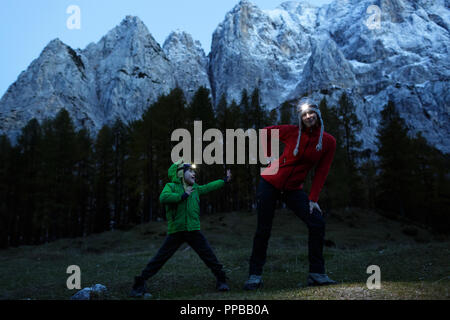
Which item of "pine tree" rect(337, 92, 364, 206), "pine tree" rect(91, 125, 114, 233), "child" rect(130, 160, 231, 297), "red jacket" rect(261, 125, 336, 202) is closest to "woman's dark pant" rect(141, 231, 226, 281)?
"child" rect(130, 160, 231, 297)

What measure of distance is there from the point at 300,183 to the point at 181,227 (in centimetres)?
224

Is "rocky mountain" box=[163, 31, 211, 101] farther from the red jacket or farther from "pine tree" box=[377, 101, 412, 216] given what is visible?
the red jacket

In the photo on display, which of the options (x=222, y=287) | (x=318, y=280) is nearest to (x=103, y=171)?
(x=222, y=287)

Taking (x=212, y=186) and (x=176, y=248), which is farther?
(x=212, y=186)

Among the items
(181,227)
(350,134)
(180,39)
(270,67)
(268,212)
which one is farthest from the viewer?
(180,39)

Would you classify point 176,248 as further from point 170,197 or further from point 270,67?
point 270,67

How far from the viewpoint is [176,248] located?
5.64m

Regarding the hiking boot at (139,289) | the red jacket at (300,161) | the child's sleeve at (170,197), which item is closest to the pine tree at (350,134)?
the red jacket at (300,161)

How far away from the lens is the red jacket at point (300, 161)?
5.25 meters

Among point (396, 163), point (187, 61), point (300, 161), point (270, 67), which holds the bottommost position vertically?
point (300, 161)

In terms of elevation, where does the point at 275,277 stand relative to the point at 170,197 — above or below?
below

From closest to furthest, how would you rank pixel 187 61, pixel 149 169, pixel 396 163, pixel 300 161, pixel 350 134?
pixel 300 161, pixel 149 169, pixel 396 163, pixel 350 134, pixel 187 61

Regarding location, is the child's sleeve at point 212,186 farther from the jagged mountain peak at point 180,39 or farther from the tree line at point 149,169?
the jagged mountain peak at point 180,39

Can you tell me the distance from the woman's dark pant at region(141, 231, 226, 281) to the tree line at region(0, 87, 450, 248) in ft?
66.5
